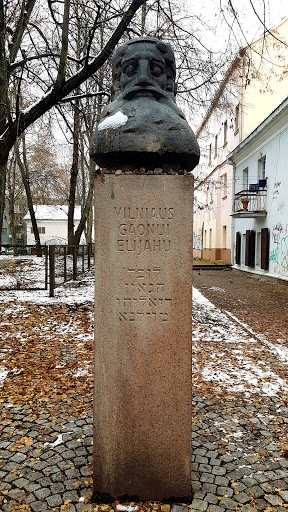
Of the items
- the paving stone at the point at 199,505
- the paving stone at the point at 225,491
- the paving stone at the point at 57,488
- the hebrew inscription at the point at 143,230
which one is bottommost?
the paving stone at the point at 199,505

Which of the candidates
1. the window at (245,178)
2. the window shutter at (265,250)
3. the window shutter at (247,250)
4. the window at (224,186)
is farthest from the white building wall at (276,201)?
the window at (224,186)

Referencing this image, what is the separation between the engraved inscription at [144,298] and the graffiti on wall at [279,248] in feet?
43.0

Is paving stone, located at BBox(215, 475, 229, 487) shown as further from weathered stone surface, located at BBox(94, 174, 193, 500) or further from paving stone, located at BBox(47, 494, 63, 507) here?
paving stone, located at BBox(47, 494, 63, 507)

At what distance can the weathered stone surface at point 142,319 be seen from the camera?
7.86 ft

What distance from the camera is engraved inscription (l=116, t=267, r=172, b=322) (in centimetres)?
242

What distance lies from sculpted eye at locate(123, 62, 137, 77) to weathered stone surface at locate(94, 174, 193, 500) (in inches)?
30.7

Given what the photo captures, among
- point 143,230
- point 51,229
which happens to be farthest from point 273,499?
point 51,229

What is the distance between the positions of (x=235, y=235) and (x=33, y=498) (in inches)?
813

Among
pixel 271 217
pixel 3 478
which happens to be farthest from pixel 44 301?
pixel 271 217

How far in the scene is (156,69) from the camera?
2.65m

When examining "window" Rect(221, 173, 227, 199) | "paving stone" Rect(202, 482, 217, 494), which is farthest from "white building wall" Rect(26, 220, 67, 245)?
"paving stone" Rect(202, 482, 217, 494)

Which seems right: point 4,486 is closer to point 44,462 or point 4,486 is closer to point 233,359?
point 44,462

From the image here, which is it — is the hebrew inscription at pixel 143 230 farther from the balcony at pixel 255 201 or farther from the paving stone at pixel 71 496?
the balcony at pixel 255 201

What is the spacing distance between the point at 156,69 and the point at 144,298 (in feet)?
4.92
